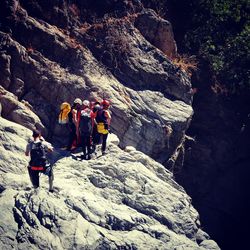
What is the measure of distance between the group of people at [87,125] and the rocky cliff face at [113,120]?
28.1 inches

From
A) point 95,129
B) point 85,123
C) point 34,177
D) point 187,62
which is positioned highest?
point 187,62

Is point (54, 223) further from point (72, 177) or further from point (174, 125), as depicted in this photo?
point (174, 125)

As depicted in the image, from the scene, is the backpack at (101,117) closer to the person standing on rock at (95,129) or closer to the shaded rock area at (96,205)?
the person standing on rock at (95,129)

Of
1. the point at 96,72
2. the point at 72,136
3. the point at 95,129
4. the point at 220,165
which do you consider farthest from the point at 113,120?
the point at 220,165

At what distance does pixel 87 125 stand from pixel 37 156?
321cm

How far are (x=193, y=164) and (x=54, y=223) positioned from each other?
46.2 feet

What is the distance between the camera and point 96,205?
65.0 ft

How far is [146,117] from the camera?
84.0ft

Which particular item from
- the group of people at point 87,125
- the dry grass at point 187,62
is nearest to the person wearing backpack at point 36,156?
the group of people at point 87,125

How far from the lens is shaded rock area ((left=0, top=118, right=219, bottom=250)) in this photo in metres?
18.3

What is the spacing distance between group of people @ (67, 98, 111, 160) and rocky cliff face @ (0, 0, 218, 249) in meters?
0.71

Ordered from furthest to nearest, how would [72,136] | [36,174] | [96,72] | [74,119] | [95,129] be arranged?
[96,72] < [95,129] < [72,136] < [74,119] < [36,174]

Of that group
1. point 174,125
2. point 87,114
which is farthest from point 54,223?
point 174,125

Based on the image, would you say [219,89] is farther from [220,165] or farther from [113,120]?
[113,120]
